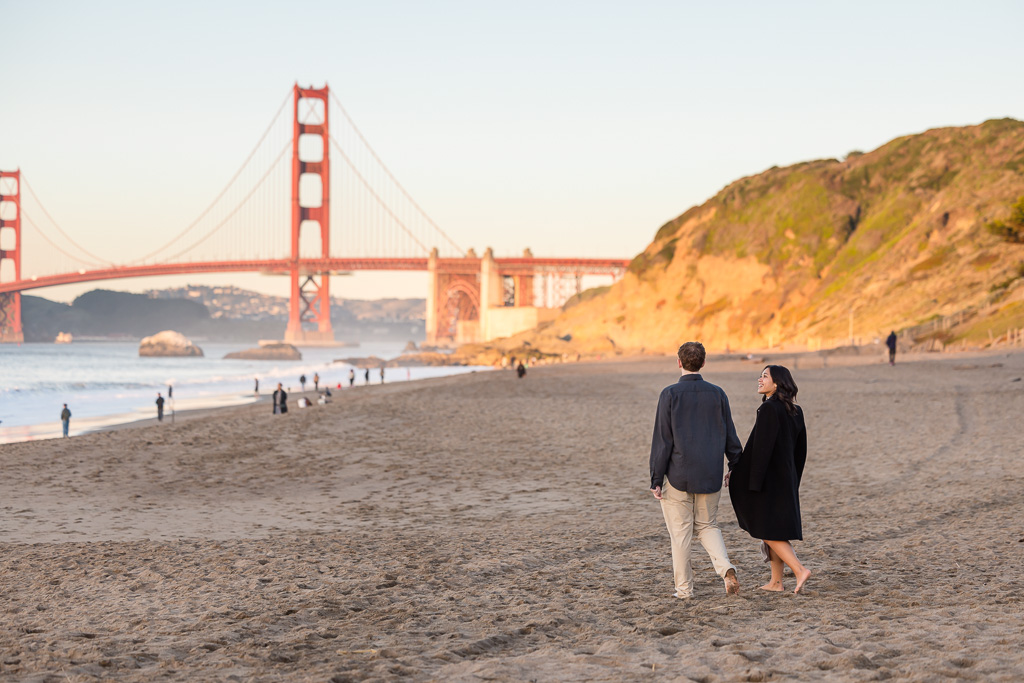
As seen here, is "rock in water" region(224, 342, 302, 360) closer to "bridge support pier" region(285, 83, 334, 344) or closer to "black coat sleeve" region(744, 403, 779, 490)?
"bridge support pier" region(285, 83, 334, 344)

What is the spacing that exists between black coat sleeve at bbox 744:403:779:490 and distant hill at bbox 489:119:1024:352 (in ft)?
114

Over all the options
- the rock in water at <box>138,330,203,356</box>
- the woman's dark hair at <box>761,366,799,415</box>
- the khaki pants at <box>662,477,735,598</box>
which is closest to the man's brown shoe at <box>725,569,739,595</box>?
the khaki pants at <box>662,477,735,598</box>

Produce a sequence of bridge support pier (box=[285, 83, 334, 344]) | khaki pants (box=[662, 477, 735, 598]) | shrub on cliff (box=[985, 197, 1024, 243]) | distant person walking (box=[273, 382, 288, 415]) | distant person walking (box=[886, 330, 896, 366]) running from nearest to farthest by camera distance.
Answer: khaki pants (box=[662, 477, 735, 598])
distant person walking (box=[273, 382, 288, 415])
distant person walking (box=[886, 330, 896, 366])
shrub on cliff (box=[985, 197, 1024, 243])
bridge support pier (box=[285, 83, 334, 344])

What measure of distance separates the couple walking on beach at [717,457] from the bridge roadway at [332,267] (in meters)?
82.7

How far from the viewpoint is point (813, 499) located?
29.2 ft

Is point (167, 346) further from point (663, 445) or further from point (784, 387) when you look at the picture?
point (784, 387)

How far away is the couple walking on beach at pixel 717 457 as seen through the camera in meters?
4.81

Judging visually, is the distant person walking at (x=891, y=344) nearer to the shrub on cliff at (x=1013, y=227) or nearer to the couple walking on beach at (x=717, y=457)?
the shrub on cliff at (x=1013, y=227)

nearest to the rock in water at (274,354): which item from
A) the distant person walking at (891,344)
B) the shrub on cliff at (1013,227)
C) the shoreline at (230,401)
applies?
the shoreline at (230,401)

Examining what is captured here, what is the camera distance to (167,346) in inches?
4254

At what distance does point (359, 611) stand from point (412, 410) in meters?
15.0

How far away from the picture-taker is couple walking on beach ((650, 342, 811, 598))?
4.81 metres

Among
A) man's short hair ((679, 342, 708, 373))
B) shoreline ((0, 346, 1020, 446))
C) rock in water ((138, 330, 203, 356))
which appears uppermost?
rock in water ((138, 330, 203, 356))

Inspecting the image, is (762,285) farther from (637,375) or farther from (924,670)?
(924,670)
